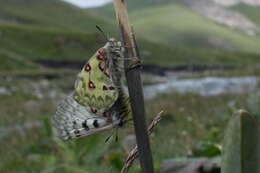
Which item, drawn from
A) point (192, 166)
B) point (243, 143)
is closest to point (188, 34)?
point (192, 166)

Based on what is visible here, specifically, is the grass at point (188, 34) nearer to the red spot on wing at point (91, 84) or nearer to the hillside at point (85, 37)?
the hillside at point (85, 37)

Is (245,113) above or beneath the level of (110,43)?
beneath

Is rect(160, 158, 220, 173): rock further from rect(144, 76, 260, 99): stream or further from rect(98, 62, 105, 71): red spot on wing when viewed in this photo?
rect(144, 76, 260, 99): stream

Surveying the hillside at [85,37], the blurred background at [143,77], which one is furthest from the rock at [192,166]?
the hillside at [85,37]

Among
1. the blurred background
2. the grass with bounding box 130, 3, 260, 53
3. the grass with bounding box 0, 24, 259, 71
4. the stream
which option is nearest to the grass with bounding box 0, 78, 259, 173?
the blurred background

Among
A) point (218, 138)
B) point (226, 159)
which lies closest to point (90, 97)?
point (226, 159)

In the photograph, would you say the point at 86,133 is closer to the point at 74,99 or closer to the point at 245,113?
the point at 74,99

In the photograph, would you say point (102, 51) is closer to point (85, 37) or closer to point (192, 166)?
point (192, 166)
